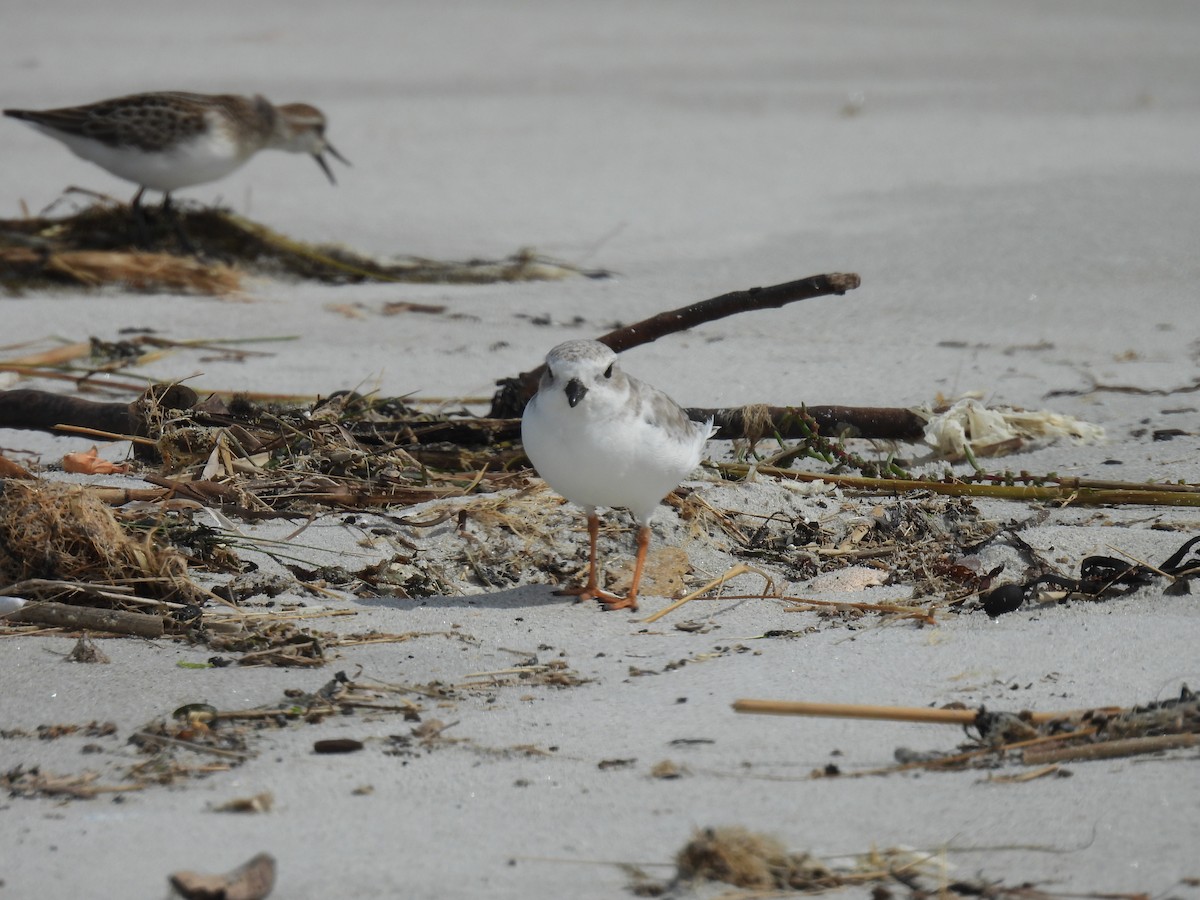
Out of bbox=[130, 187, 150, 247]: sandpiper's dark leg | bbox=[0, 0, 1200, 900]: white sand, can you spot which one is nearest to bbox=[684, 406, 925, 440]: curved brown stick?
bbox=[0, 0, 1200, 900]: white sand

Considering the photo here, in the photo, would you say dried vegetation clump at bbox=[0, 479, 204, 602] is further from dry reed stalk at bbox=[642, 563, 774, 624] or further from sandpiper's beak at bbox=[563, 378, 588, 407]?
dry reed stalk at bbox=[642, 563, 774, 624]

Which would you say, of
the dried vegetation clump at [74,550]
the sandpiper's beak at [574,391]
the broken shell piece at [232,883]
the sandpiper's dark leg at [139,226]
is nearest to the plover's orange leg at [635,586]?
the sandpiper's beak at [574,391]

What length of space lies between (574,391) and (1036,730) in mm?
1429

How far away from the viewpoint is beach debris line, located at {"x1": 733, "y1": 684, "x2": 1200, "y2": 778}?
2.67 m

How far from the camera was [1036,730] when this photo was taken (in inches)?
110

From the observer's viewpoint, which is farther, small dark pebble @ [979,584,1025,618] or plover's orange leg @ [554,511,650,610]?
plover's orange leg @ [554,511,650,610]

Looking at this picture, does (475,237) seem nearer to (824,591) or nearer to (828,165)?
(828,165)

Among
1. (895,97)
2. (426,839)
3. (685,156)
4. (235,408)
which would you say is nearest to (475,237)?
(685,156)

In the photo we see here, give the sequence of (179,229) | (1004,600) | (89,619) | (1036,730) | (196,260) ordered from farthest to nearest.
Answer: (179,229) < (196,260) < (1004,600) < (89,619) < (1036,730)

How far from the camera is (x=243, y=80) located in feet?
41.2

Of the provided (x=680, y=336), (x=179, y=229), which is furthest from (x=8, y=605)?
(x=179, y=229)

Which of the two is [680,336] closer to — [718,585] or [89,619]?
[718,585]

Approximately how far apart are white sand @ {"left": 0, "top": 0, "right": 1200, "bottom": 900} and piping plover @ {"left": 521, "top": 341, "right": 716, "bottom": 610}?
0.35 m

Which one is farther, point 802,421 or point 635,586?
point 802,421
